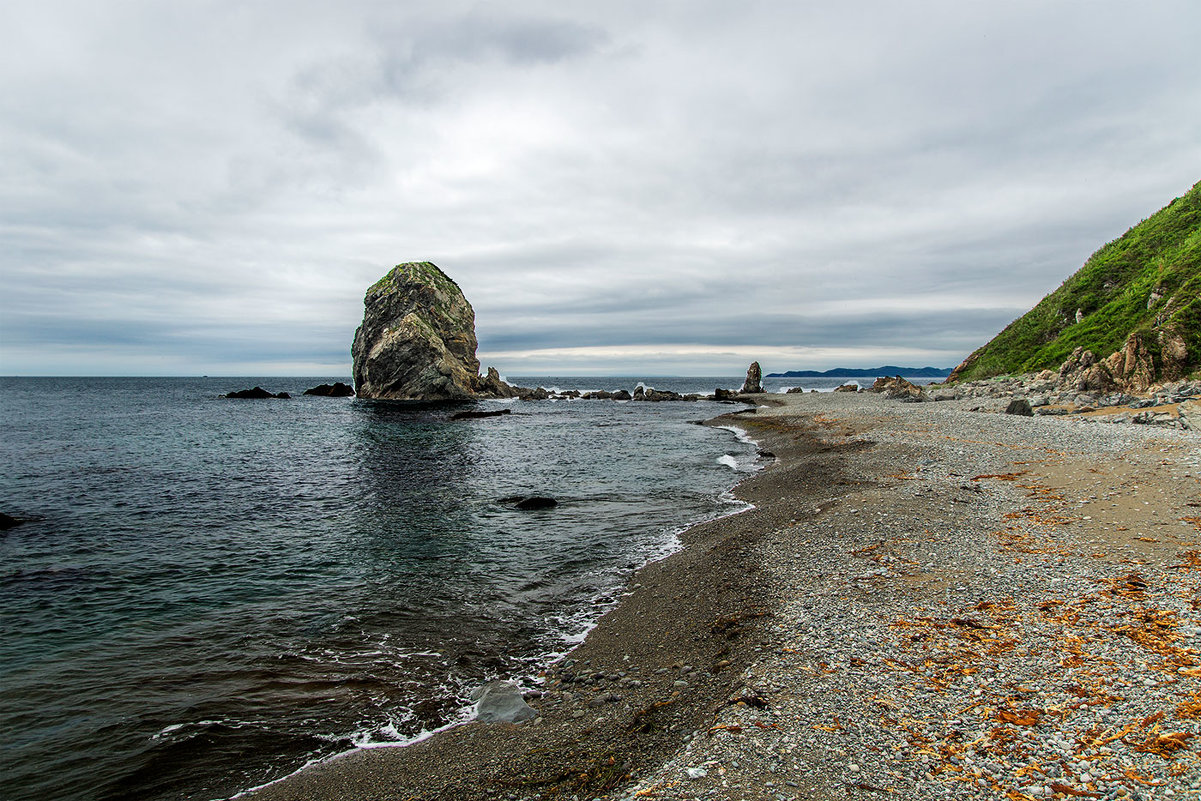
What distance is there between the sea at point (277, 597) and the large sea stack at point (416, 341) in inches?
2625

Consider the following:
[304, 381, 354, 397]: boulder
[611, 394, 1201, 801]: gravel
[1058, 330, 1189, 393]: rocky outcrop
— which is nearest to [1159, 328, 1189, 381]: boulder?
[1058, 330, 1189, 393]: rocky outcrop

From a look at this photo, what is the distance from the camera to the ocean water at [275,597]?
30.2 ft

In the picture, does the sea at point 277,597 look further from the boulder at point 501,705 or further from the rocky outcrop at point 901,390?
the rocky outcrop at point 901,390

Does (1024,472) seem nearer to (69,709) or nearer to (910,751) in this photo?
(910,751)

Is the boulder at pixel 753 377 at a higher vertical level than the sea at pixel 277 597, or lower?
higher

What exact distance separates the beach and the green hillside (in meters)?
36.6

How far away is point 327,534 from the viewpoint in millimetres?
21672

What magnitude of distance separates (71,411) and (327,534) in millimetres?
91701

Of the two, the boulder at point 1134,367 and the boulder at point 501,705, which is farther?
the boulder at point 1134,367

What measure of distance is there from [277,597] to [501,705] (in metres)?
9.59

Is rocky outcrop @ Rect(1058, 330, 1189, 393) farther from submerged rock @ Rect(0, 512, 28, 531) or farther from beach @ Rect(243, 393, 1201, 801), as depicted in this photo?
submerged rock @ Rect(0, 512, 28, 531)

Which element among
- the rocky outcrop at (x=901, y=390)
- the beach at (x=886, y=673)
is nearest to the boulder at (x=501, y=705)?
the beach at (x=886, y=673)

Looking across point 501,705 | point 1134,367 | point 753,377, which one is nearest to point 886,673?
point 501,705

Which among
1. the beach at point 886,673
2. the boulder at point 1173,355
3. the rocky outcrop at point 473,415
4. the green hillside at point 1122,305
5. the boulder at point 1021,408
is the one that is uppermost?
the green hillside at point 1122,305
